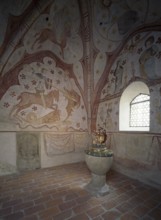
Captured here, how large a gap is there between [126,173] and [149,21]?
4.67 metres

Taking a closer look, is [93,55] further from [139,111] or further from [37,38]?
[139,111]

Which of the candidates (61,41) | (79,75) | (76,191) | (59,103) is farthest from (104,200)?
(61,41)

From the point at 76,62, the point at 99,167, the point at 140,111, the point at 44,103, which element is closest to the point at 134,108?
the point at 140,111

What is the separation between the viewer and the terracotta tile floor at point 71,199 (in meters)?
2.22

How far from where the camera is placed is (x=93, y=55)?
507 centimetres

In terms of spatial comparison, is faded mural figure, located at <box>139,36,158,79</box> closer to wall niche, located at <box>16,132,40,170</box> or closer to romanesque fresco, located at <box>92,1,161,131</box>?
romanesque fresco, located at <box>92,1,161,131</box>

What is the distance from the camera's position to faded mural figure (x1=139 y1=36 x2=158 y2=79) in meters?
3.52

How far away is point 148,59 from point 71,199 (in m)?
4.16

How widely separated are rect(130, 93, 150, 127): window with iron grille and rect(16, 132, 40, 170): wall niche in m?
3.71

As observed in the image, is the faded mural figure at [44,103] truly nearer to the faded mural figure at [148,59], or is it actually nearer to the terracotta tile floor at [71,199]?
the terracotta tile floor at [71,199]

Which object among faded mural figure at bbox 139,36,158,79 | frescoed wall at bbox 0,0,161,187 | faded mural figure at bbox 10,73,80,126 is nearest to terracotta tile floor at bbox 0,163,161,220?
frescoed wall at bbox 0,0,161,187

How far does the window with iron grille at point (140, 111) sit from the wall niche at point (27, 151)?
3.71 m

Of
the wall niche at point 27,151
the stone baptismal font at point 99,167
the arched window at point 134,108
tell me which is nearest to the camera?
the stone baptismal font at point 99,167

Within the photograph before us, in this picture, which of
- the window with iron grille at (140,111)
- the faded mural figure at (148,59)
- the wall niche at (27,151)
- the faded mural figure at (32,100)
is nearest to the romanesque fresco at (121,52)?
the faded mural figure at (148,59)
